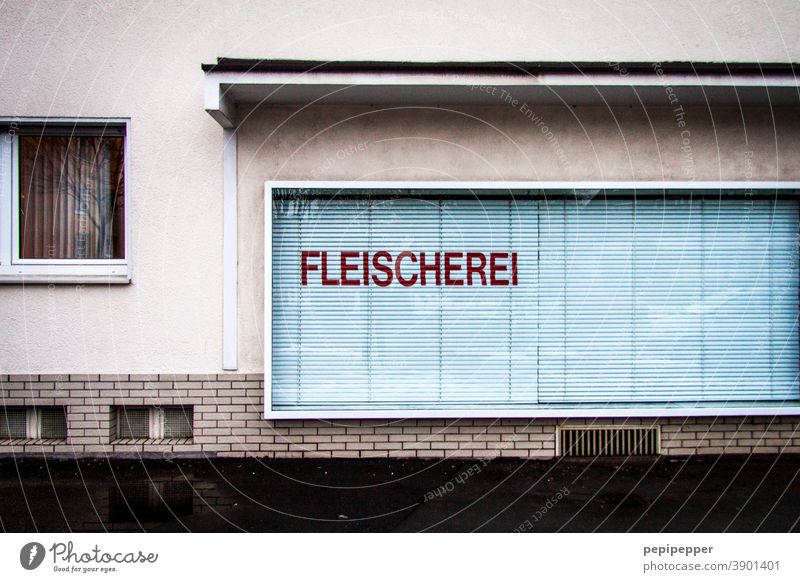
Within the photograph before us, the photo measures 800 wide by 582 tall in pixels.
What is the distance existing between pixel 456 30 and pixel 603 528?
15.5 ft

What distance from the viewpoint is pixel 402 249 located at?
22.1 ft

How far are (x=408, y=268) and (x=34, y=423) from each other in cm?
399

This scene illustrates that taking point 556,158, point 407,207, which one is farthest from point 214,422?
point 556,158

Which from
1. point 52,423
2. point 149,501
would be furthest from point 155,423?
point 149,501

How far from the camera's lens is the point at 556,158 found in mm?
6734

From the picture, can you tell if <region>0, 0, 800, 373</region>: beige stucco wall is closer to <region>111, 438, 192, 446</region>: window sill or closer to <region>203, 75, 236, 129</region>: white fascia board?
<region>203, 75, 236, 129</region>: white fascia board

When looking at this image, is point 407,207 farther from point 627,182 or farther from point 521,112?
point 627,182

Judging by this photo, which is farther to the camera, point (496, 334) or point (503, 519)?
point (496, 334)

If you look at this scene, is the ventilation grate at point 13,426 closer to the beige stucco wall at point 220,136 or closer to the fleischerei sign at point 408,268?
the beige stucco wall at point 220,136

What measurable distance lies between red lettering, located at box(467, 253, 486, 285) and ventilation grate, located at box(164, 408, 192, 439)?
3.12m

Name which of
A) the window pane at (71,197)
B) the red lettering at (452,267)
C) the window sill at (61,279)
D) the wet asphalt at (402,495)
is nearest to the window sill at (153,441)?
the wet asphalt at (402,495)

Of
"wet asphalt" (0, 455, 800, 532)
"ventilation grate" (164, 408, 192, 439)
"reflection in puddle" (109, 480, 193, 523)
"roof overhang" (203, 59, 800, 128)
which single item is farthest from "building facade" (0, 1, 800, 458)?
"reflection in puddle" (109, 480, 193, 523)

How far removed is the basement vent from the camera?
676 cm

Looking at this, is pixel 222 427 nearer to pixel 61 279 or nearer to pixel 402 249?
pixel 61 279
